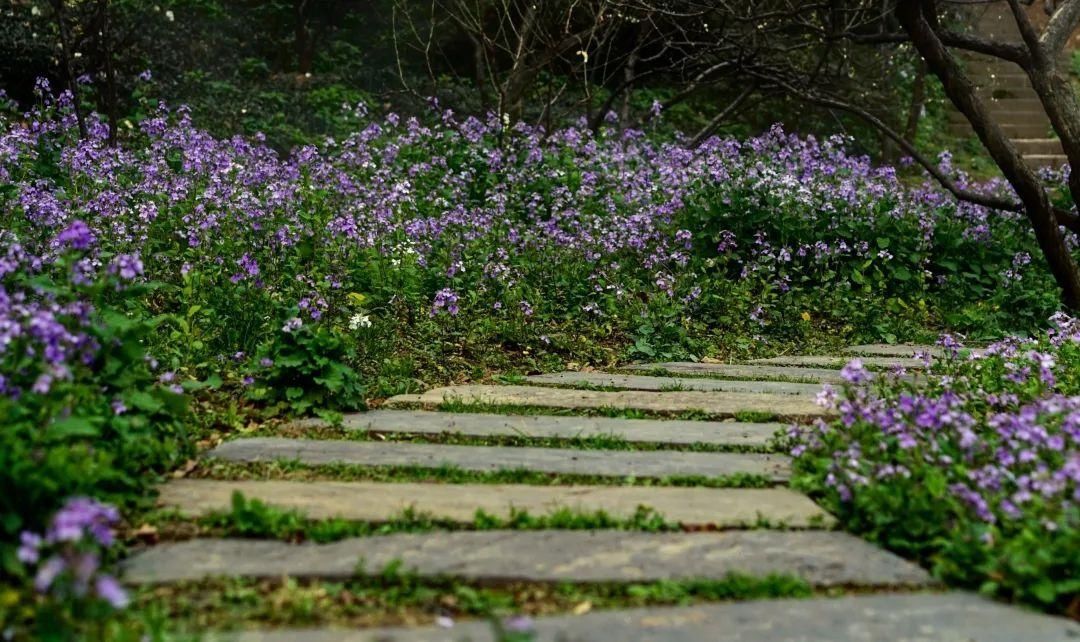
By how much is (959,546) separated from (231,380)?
9.17ft

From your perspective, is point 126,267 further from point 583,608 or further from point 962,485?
point 962,485

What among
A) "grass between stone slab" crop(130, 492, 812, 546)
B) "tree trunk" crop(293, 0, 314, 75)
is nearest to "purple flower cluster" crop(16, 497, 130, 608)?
"grass between stone slab" crop(130, 492, 812, 546)

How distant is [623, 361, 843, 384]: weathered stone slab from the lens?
4629mm

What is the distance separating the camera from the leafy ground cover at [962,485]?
7.11ft

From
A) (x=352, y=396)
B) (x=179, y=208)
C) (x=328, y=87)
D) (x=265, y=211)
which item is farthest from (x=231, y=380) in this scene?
(x=328, y=87)

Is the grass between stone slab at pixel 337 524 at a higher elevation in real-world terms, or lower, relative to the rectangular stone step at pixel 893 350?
lower

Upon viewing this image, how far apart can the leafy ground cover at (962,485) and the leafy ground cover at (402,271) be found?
49 cm

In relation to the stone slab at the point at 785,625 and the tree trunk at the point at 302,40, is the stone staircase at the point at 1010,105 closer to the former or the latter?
the tree trunk at the point at 302,40

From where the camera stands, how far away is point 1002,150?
577 centimetres

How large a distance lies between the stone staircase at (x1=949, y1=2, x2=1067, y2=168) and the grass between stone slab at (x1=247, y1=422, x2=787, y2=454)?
12415mm

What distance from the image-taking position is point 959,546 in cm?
226

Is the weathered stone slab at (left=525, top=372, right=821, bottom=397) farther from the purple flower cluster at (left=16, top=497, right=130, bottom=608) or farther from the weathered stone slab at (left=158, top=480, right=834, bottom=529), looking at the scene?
the purple flower cluster at (left=16, top=497, right=130, bottom=608)

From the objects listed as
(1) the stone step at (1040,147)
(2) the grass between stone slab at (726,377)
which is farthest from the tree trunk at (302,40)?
(1) the stone step at (1040,147)

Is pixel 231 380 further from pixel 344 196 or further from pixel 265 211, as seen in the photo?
pixel 344 196
